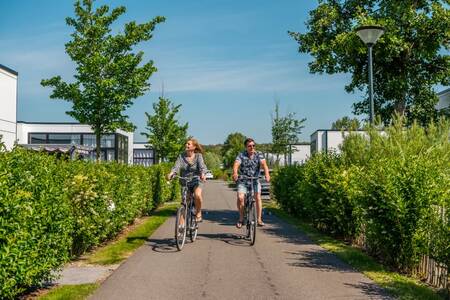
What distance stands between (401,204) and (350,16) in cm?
985

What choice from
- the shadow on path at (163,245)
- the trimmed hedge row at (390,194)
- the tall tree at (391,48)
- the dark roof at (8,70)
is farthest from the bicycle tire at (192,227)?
the dark roof at (8,70)

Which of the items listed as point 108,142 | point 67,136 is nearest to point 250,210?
point 108,142

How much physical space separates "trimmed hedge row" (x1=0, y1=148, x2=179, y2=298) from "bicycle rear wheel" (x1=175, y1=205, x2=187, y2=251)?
45.3 inches

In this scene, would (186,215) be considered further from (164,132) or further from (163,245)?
(164,132)

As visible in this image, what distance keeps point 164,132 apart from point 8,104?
36.9 feet

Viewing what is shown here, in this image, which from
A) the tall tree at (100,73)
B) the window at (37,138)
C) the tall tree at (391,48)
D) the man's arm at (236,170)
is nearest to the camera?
the man's arm at (236,170)

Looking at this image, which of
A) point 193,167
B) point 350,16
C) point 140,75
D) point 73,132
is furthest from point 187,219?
point 73,132

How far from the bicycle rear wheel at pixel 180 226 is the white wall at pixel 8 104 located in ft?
102

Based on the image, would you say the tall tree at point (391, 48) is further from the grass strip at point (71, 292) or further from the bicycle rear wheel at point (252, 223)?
the grass strip at point (71, 292)

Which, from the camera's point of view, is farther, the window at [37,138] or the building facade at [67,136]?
the building facade at [67,136]

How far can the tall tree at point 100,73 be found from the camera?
63.3 feet

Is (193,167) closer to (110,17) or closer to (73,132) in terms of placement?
(110,17)

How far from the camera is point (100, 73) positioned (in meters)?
19.4

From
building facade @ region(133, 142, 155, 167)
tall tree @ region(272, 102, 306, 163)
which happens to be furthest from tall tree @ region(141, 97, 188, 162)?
building facade @ region(133, 142, 155, 167)
